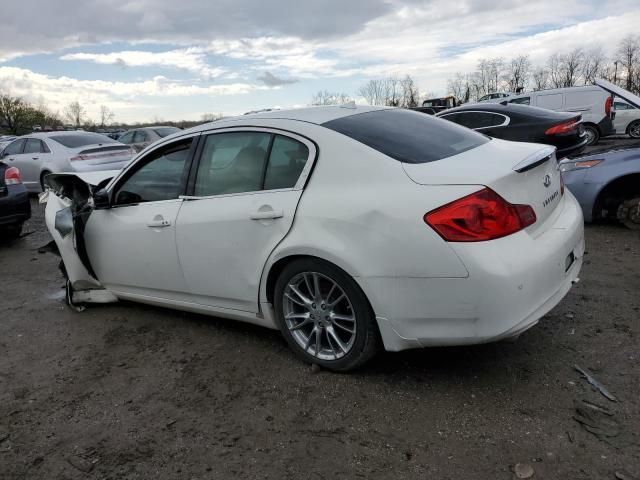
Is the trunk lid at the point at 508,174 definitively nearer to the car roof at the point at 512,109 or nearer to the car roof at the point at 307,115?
the car roof at the point at 307,115

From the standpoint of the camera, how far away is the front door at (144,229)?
3.80 meters

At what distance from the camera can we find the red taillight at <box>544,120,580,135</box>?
8602 millimetres

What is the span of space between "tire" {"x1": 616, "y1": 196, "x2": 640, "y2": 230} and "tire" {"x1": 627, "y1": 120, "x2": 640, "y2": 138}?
571 inches

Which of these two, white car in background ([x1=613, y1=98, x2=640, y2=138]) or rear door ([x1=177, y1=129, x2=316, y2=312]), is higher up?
rear door ([x1=177, y1=129, x2=316, y2=312])

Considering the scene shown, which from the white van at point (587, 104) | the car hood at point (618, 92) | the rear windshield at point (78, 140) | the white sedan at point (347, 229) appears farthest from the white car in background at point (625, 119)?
the white sedan at point (347, 229)

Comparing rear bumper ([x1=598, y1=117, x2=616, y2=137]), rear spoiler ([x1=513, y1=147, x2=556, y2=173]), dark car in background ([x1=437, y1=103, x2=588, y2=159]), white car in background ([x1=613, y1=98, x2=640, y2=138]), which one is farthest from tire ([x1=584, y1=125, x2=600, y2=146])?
rear spoiler ([x1=513, y1=147, x2=556, y2=173])

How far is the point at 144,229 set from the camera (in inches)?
154

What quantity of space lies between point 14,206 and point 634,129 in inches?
738

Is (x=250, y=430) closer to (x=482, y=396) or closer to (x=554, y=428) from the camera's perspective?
(x=482, y=396)

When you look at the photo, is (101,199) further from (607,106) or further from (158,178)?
(607,106)

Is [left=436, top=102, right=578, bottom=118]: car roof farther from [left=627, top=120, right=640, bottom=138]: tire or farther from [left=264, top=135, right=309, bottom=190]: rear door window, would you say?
[left=627, top=120, right=640, bottom=138]: tire

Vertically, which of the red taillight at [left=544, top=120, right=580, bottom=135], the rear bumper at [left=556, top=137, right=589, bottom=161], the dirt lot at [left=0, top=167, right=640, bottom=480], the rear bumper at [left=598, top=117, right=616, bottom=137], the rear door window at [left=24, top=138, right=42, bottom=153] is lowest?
the rear bumper at [left=598, top=117, right=616, bottom=137]

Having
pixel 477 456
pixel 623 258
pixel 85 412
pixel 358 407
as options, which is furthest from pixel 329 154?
pixel 623 258

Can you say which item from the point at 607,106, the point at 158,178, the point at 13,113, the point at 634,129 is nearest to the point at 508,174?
the point at 158,178
